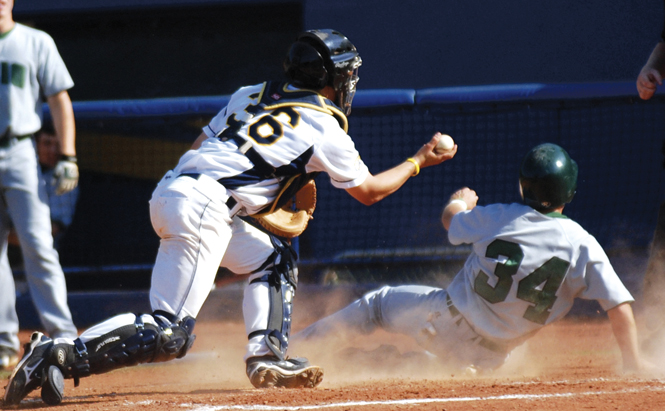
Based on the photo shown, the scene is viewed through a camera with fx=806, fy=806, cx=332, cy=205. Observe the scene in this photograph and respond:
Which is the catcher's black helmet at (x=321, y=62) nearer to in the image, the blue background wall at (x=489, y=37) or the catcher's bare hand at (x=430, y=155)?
the catcher's bare hand at (x=430, y=155)

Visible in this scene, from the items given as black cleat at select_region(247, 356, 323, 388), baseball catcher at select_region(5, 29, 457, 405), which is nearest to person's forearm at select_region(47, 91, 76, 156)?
baseball catcher at select_region(5, 29, 457, 405)

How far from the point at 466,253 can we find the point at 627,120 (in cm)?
167

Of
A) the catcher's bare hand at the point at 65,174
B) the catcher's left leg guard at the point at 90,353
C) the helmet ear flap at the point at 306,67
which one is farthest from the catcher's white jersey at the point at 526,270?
the catcher's bare hand at the point at 65,174

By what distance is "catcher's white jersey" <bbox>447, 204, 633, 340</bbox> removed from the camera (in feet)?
11.5

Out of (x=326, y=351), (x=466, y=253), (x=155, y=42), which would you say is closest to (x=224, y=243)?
(x=326, y=351)

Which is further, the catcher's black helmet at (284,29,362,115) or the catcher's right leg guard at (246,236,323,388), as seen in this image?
the catcher's black helmet at (284,29,362,115)

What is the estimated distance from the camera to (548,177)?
351 centimetres

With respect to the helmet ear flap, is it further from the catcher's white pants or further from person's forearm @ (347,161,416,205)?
the catcher's white pants

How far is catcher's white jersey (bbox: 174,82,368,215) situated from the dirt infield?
2.78 ft

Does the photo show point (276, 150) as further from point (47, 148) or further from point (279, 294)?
point (47, 148)

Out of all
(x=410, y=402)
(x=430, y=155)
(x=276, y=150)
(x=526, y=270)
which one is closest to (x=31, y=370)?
(x=276, y=150)

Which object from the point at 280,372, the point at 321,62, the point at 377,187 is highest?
the point at 321,62

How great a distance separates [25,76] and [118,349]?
84.2 inches

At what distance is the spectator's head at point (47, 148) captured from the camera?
6492 mm
